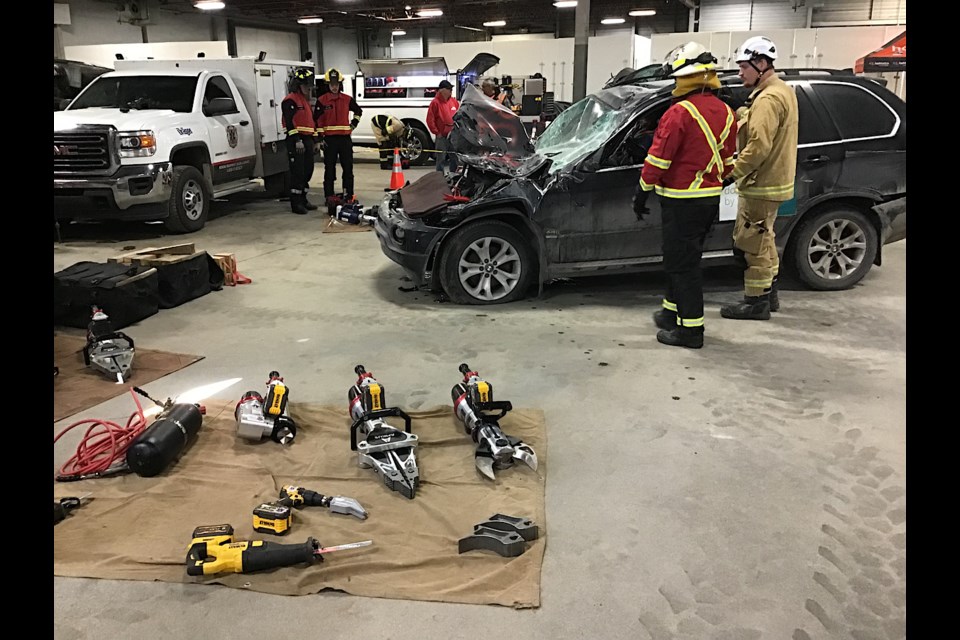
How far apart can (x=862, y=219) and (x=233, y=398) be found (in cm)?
549

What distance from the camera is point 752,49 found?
16.9 feet

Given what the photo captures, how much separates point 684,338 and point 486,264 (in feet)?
6.01

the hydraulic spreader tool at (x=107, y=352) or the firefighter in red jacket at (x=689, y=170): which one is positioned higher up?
the firefighter in red jacket at (x=689, y=170)

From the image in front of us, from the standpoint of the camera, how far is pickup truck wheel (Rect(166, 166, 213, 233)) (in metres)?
8.92

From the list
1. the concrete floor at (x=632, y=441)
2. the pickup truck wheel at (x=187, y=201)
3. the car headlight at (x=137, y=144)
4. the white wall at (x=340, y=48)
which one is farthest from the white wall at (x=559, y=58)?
the car headlight at (x=137, y=144)

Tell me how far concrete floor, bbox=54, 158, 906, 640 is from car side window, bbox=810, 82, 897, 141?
4.77ft

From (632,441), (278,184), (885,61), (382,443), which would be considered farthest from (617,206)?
(885,61)

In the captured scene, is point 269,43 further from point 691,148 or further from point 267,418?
point 267,418

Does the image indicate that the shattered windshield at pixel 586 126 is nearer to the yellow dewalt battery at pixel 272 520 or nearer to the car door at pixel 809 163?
the car door at pixel 809 163

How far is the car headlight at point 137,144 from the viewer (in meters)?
8.30

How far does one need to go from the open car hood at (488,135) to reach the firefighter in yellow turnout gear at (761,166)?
5.95ft

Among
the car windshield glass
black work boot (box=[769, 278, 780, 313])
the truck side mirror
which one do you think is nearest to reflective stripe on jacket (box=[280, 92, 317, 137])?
the truck side mirror

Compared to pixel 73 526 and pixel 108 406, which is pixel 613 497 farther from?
pixel 108 406

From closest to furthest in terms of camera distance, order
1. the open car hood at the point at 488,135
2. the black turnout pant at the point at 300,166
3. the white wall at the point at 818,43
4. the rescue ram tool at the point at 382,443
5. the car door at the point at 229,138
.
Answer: the rescue ram tool at the point at 382,443 < the open car hood at the point at 488,135 < the car door at the point at 229,138 < the black turnout pant at the point at 300,166 < the white wall at the point at 818,43
